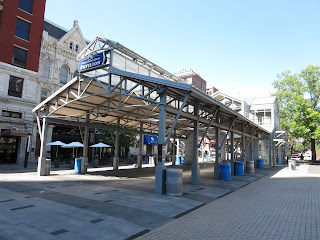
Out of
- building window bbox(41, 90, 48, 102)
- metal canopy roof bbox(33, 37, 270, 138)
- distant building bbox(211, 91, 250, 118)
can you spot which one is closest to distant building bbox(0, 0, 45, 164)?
building window bbox(41, 90, 48, 102)

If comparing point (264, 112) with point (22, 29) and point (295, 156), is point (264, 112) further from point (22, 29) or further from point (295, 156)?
point (295, 156)

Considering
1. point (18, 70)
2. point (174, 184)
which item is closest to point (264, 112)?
point (174, 184)

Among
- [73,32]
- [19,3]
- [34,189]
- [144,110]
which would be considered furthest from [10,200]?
[73,32]

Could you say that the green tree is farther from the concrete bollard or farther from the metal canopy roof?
the concrete bollard

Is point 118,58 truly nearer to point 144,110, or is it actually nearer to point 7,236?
point 144,110

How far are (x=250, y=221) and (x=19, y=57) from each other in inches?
1078

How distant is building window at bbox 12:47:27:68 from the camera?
24.3 m

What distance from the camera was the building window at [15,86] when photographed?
23.7 metres

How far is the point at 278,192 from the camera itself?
1206 cm

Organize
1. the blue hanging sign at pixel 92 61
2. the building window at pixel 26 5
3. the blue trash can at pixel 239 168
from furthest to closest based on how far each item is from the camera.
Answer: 1. the building window at pixel 26 5
2. the blue trash can at pixel 239 168
3. the blue hanging sign at pixel 92 61

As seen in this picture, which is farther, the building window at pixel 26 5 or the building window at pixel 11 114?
the building window at pixel 26 5

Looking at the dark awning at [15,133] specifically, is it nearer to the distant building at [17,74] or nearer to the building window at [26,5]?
the distant building at [17,74]

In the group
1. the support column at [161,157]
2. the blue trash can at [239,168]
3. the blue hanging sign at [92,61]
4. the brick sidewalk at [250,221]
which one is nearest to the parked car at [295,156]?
the blue trash can at [239,168]

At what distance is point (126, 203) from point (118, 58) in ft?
25.9
